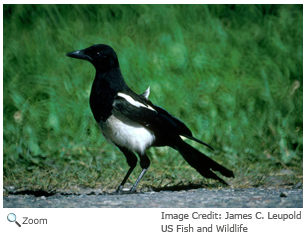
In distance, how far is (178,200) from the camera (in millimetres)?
3170

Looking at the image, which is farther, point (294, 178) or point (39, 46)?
point (39, 46)

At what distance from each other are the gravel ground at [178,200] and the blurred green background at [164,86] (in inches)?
14.3

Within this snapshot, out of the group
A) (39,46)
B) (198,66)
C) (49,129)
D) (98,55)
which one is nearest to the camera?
(98,55)

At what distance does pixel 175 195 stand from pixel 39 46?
13.2 feet

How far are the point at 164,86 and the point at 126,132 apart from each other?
2.14 meters

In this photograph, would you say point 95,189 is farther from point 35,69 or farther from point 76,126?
point 35,69

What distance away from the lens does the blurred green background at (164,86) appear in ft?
14.0

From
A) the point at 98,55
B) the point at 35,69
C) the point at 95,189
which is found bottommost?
the point at 95,189

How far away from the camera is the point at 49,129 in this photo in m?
4.98

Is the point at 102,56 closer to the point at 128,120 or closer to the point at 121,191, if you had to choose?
the point at 128,120

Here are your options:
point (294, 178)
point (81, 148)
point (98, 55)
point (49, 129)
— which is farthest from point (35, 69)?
point (294, 178)
